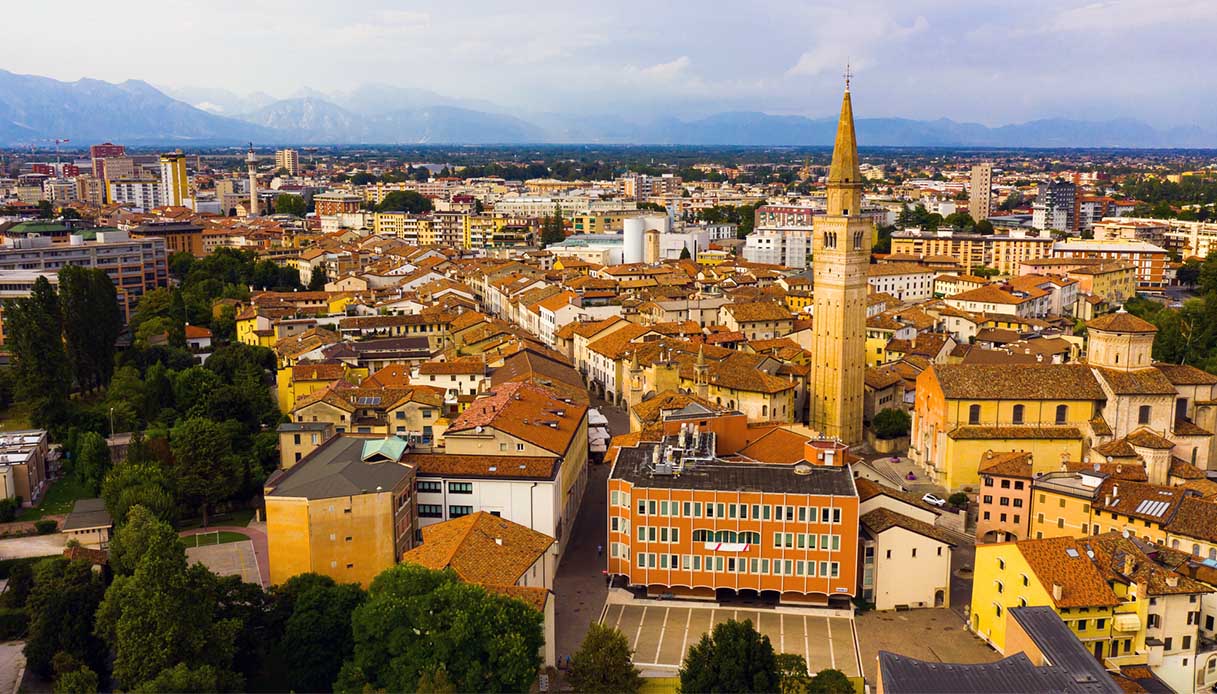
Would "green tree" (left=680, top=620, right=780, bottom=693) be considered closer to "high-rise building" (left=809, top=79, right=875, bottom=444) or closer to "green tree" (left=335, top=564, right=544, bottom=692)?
"green tree" (left=335, top=564, right=544, bottom=692)

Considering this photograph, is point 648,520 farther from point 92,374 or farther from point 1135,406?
point 92,374

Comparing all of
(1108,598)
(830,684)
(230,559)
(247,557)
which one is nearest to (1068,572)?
(1108,598)

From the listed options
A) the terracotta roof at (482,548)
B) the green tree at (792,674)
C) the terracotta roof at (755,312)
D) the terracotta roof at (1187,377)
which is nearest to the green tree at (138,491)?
the terracotta roof at (482,548)

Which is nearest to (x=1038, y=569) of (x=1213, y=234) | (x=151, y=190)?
(x=1213, y=234)

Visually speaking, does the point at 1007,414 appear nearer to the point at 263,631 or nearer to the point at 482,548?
the point at 482,548

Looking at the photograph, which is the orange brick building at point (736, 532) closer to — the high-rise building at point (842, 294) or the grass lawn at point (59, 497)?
the high-rise building at point (842, 294)

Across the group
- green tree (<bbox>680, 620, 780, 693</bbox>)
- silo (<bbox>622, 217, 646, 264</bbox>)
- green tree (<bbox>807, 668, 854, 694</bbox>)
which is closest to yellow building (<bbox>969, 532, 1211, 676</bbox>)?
green tree (<bbox>807, 668, 854, 694</bbox>)
